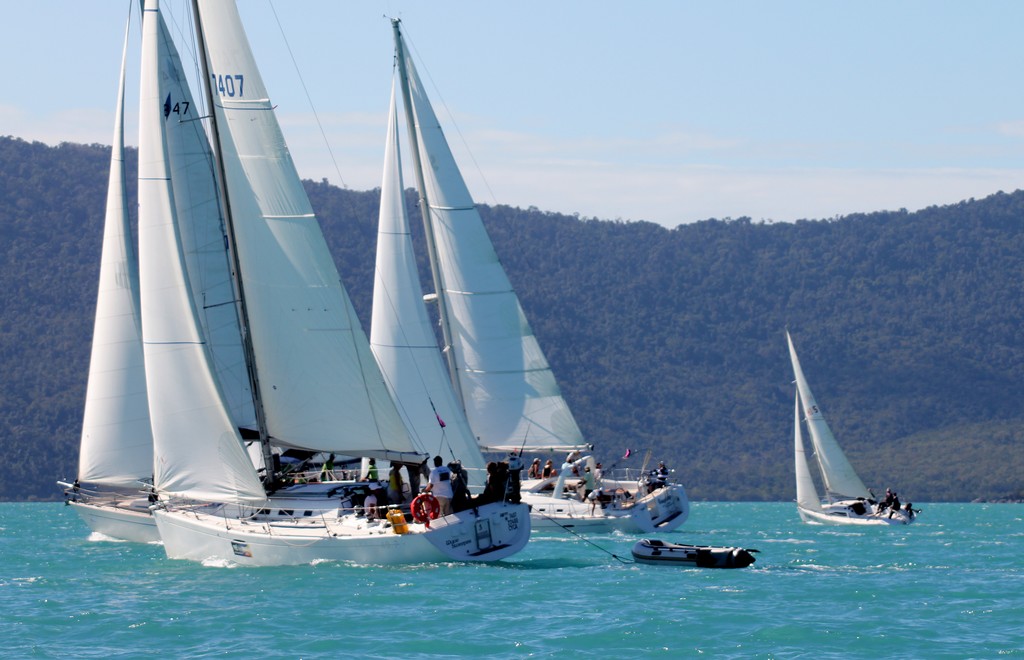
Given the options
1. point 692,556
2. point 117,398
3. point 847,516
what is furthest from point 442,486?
point 847,516

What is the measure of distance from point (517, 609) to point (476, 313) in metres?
18.7

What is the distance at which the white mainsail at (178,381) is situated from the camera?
28.0 m

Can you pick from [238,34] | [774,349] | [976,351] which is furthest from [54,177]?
[238,34]

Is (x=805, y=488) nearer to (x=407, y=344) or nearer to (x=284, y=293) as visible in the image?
(x=407, y=344)

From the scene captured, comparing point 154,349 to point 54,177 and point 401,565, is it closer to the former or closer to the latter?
A: point 401,565

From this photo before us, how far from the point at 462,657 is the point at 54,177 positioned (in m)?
149

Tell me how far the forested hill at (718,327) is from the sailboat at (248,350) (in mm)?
87167

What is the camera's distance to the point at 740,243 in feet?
616

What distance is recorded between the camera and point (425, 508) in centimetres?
2728

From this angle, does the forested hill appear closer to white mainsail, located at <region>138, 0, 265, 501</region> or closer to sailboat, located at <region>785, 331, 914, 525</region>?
sailboat, located at <region>785, 331, 914, 525</region>

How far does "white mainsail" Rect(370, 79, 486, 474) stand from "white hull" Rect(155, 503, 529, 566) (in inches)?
285

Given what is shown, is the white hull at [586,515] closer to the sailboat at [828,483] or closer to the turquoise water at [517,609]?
the turquoise water at [517,609]

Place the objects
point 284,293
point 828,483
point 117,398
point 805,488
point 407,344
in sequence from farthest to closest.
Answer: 1. point 828,483
2. point 805,488
3. point 407,344
4. point 117,398
5. point 284,293

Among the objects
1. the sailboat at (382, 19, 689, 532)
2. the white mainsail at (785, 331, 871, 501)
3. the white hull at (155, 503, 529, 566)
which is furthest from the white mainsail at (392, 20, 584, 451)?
the white mainsail at (785, 331, 871, 501)
